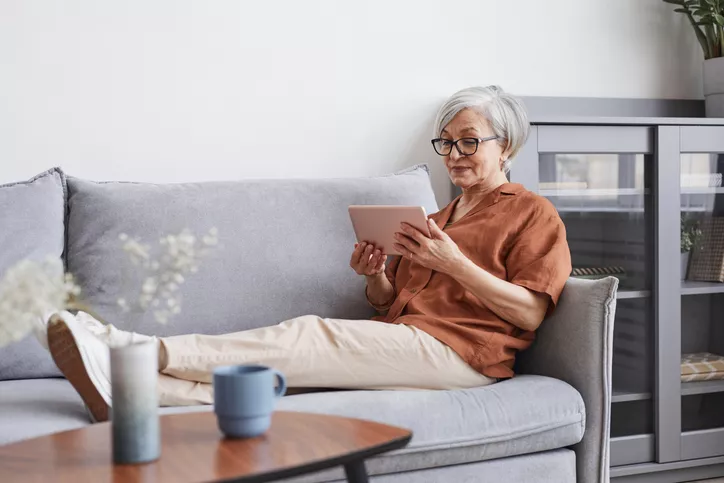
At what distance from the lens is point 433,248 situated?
1842 millimetres

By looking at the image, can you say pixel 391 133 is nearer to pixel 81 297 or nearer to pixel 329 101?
pixel 329 101

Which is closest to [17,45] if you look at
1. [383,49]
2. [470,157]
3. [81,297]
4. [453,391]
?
[81,297]

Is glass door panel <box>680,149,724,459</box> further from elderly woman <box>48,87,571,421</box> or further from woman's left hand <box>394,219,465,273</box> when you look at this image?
woman's left hand <box>394,219,465,273</box>

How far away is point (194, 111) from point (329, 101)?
43cm

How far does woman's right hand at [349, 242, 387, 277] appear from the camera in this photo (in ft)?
6.64

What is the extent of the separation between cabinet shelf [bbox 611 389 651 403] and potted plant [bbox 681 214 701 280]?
40cm

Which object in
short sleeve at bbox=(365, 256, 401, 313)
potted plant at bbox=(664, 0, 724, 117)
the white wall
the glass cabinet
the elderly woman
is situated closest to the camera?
the elderly woman

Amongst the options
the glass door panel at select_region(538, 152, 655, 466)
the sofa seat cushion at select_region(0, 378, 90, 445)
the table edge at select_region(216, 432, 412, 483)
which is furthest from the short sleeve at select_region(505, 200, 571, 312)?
the sofa seat cushion at select_region(0, 378, 90, 445)

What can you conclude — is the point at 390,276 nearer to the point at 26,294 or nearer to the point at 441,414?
the point at 441,414

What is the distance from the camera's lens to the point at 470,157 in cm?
207

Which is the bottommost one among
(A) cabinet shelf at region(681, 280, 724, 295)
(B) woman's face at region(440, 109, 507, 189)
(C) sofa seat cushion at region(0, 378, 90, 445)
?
(A) cabinet shelf at region(681, 280, 724, 295)

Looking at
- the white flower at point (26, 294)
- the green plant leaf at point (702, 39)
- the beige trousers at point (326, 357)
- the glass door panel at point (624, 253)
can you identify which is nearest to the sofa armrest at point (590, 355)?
the beige trousers at point (326, 357)

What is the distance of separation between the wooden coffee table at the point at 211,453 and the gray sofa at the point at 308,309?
0.36 m

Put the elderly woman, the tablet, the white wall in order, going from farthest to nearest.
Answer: the white wall < the tablet < the elderly woman
